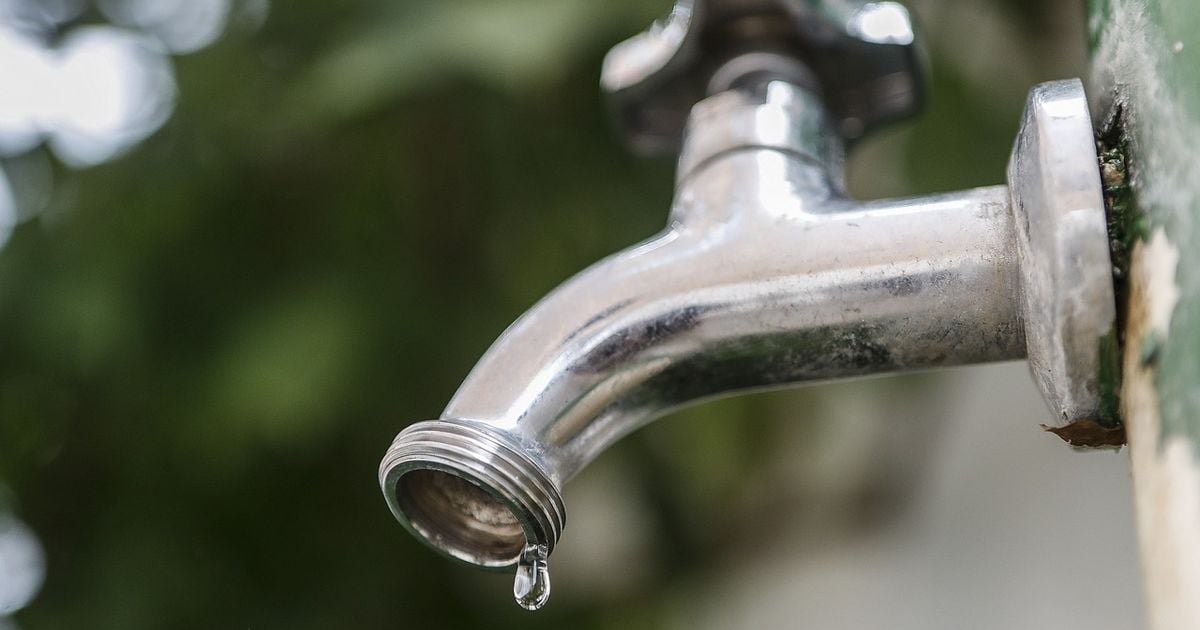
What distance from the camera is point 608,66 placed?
379 mm

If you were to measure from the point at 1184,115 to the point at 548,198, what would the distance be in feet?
1.78

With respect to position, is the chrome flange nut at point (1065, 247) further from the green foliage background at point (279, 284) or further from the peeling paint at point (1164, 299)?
the green foliage background at point (279, 284)

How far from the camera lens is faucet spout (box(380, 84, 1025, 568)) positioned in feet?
0.84

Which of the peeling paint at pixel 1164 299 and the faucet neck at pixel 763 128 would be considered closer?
the peeling paint at pixel 1164 299

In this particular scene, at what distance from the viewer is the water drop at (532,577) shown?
0.27m

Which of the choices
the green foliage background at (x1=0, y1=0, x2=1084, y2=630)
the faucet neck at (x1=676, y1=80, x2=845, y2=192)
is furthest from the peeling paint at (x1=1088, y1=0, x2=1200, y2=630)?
the green foliage background at (x1=0, y1=0, x2=1084, y2=630)

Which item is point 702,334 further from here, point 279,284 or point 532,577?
point 279,284

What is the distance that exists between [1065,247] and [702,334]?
89 mm

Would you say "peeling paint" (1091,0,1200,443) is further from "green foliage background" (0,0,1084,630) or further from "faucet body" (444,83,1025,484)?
"green foliage background" (0,0,1084,630)

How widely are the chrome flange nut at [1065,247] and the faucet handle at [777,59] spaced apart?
11 centimetres

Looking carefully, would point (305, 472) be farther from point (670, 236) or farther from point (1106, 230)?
point (1106, 230)

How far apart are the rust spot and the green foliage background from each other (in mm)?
405

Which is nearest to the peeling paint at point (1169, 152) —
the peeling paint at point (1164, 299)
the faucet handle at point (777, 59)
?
the peeling paint at point (1164, 299)

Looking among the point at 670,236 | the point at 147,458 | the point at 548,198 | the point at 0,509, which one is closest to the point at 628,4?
the point at 548,198
